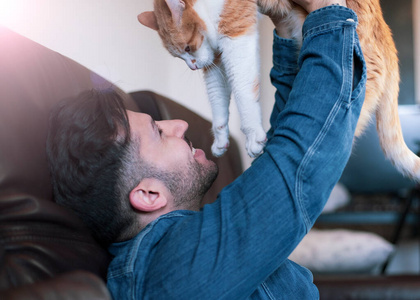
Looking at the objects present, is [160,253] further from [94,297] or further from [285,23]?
[285,23]

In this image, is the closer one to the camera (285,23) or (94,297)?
(94,297)

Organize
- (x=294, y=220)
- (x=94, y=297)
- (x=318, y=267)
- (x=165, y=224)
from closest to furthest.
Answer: (x=94, y=297), (x=294, y=220), (x=165, y=224), (x=318, y=267)

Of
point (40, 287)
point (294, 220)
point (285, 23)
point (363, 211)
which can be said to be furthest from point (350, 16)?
point (363, 211)

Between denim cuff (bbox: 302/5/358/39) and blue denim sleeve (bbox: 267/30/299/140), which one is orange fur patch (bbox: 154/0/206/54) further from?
denim cuff (bbox: 302/5/358/39)

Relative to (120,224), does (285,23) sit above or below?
above

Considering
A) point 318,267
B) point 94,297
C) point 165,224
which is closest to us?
point 94,297

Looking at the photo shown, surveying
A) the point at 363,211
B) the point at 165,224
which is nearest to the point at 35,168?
the point at 165,224

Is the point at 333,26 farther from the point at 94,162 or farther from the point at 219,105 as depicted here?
the point at 94,162

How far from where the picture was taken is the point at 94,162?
2.23ft

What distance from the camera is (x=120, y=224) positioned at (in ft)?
2.35

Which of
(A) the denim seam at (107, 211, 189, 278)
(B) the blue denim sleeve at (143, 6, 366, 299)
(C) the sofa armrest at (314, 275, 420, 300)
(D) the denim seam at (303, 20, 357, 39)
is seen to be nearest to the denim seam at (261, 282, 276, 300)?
(B) the blue denim sleeve at (143, 6, 366, 299)

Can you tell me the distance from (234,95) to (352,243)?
1335mm

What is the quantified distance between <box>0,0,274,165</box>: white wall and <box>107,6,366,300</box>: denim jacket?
21cm

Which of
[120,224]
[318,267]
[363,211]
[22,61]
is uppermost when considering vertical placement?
[22,61]
